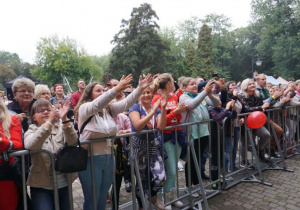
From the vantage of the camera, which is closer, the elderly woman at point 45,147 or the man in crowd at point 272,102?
the elderly woman at point 45,147

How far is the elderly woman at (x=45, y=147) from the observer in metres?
2.23

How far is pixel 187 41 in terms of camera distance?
4991 centimetres

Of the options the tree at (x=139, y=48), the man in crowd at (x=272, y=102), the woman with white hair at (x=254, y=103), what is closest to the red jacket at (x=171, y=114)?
the woman with white hair at (x=254, y=103)

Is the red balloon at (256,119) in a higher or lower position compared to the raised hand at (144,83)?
lower

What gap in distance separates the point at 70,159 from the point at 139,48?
3075cm

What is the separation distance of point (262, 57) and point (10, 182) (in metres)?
48.3

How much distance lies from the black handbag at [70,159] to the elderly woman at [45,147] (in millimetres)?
81

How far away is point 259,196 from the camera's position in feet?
13.4

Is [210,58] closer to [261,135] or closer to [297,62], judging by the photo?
[297,62]

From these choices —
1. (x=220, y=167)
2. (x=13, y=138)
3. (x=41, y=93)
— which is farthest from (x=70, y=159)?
(x=220, y=167)

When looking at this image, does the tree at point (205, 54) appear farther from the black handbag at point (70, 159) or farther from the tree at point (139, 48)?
the black handbag at point (70, 159)

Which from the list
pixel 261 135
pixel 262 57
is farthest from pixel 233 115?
pixel 262 57

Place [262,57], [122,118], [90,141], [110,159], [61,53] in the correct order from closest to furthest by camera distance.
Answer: [90,141] < [110,159] < [122,118] < [61,53] < [262,57]

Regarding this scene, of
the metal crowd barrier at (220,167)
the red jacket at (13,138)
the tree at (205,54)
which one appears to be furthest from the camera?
the tree at (205,54)
